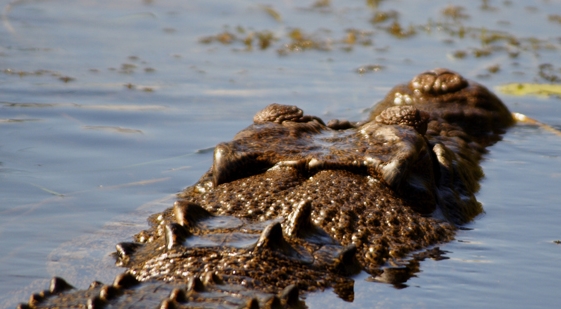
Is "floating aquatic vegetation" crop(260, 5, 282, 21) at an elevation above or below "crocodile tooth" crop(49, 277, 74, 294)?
above

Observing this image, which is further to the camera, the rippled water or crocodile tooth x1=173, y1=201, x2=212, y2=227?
the rippled water

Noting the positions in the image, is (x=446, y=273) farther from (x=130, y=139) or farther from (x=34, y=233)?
(x=130, y=139)

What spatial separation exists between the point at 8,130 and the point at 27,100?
1101mm

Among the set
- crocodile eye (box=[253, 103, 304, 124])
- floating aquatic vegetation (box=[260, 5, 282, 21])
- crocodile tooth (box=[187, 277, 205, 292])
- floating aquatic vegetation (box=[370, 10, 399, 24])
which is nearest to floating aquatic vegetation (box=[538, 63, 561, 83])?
floating aquatic vegetation (box=[370, 10, 399, 24])

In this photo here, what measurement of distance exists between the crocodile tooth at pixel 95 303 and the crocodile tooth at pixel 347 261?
54.4 inches

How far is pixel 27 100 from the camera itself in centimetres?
945

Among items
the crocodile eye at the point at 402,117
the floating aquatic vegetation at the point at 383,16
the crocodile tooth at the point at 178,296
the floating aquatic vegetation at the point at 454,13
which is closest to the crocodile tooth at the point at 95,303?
the crocodile tooth at the point at 178,296

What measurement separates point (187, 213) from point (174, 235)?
23 centimetres

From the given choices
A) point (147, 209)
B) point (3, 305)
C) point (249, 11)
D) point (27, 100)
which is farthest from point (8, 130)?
point (249, 11)

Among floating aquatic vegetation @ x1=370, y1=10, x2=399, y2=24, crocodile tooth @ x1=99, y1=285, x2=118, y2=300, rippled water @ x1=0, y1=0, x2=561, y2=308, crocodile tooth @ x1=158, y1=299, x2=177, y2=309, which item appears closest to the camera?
crocodile tooth @ x1=158, y1=299, x2=177, y2=309

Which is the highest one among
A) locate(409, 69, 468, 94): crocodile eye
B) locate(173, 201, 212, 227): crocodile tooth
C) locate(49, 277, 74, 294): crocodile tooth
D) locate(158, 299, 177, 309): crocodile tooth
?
locate(409, 69, 468, 94): crocodile eye

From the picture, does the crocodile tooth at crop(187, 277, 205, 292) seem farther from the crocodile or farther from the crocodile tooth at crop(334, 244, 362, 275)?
the crocodile tooth at crop(334, 244, 362, 275)

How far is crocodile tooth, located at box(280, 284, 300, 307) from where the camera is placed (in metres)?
3.66

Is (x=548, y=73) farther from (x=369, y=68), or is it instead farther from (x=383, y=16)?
(x=383, y=16)
